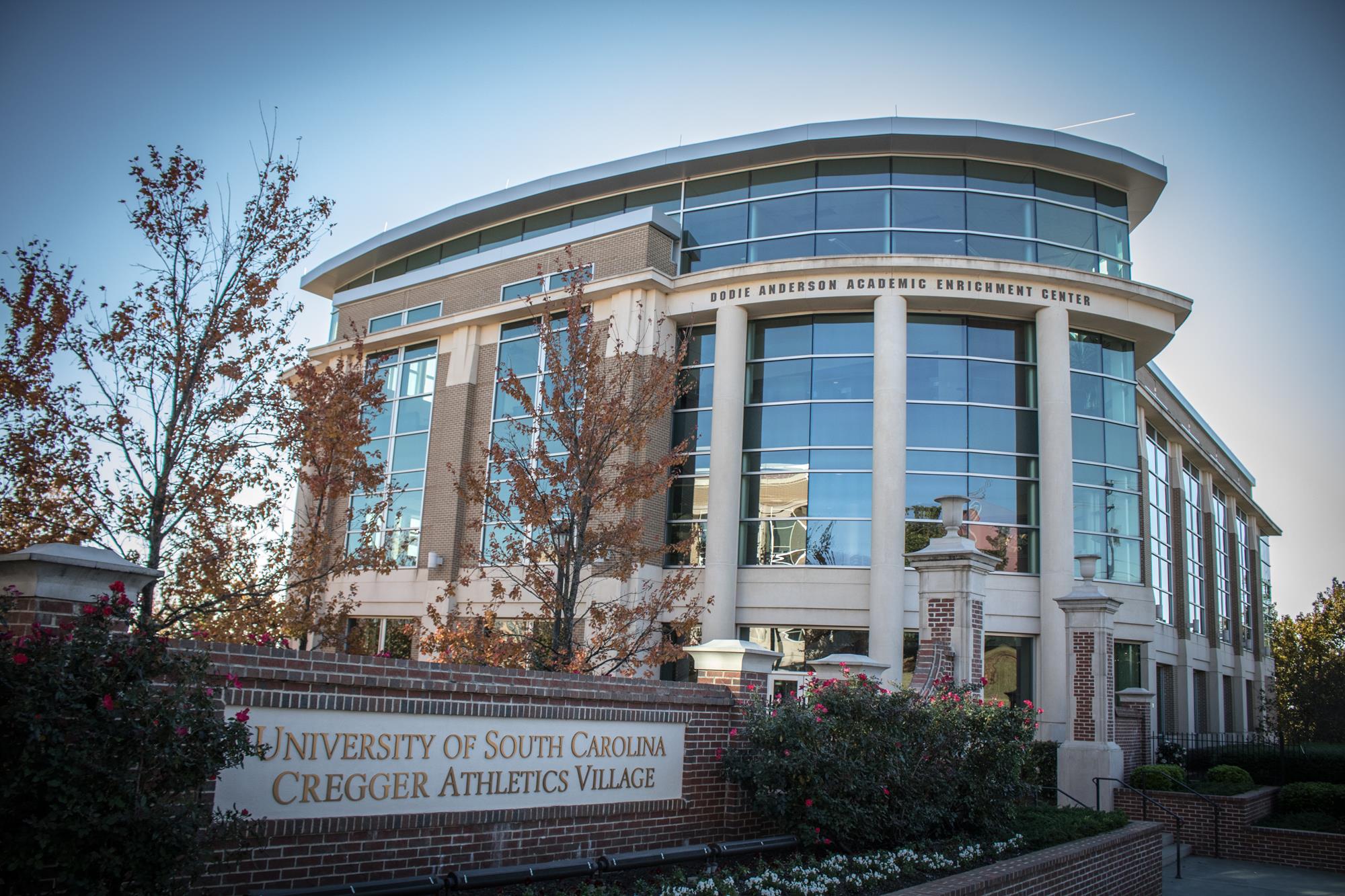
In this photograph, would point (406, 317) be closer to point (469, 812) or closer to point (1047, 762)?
point (1047, 762)

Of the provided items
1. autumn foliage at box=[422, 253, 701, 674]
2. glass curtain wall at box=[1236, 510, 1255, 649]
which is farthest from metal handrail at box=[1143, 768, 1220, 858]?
glass curtain wall at box=[1236, 510, 1255, 649]

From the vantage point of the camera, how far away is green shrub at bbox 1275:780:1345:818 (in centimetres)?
1906

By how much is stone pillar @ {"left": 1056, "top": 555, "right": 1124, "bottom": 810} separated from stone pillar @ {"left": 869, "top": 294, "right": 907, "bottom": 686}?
5117mm

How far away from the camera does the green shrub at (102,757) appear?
4.89 metres

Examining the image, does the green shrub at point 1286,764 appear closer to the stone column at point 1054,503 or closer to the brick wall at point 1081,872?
the stone column at point 1054,503

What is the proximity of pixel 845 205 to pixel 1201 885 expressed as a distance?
18.0m

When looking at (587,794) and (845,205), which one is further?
(845,205)

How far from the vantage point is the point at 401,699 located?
25.0 ft

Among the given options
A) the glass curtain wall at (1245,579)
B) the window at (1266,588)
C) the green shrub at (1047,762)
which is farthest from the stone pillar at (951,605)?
the window at (1266,588)

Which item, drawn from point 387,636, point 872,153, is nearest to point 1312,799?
point 872,153

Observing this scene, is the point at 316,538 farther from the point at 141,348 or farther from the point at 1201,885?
the point at 1201,885

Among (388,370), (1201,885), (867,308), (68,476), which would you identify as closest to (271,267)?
(68,476)

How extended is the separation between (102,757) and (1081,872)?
10010mm

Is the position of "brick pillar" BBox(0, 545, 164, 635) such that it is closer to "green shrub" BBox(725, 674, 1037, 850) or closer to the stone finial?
"green shrub" BBox(725, 674, 1037, 850)
